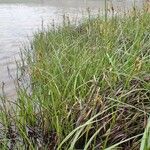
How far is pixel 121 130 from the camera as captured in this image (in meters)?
2.88

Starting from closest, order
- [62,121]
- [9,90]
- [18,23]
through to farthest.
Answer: [62,121] → [9,90] → [18,23]

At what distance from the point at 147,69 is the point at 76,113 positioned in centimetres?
80

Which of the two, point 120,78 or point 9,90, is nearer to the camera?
point 120,78

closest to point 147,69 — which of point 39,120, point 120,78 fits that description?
point 120,78

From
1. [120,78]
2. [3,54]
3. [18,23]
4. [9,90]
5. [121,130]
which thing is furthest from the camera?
[18,23]

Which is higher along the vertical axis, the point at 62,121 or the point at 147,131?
the point at 147,131

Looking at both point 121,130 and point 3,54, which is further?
point 3,54

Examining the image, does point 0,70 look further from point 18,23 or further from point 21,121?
point 18,23

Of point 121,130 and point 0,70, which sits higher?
point 121,130

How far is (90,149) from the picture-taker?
2.90 m

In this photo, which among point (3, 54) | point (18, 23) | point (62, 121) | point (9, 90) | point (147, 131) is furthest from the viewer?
point (18, 23)

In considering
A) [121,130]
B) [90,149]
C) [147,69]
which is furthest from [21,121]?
[147,69]

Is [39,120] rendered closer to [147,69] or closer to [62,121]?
[62,121]

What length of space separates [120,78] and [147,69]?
263 millimetres
